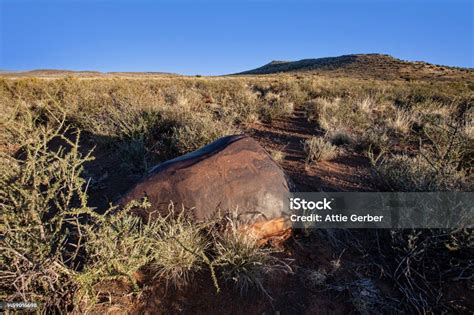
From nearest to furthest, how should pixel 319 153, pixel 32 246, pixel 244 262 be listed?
pixel 32 246, pixel 244 262, pixel 319 153

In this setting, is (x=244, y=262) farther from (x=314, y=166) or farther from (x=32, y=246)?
(x=314, y=166)

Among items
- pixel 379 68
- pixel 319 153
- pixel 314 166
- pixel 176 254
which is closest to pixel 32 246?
pixel 176 254

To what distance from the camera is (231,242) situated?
2416 mm

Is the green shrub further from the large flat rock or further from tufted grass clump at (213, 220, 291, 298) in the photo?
tufted grass clump at (213, 220, 291, 298)

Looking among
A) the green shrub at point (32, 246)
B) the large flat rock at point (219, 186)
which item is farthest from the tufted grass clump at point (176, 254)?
the green shrub at point (32, 246)

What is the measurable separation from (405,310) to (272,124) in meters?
5.21

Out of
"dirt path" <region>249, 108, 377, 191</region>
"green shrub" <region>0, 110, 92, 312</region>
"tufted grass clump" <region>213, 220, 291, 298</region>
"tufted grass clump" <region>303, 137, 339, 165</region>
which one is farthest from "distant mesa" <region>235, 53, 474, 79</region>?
"green shrub" <region>0, 110, 92, 312</region>

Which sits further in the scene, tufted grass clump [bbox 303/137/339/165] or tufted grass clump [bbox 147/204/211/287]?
tufted grass clump [bbox 303/137/339/165]

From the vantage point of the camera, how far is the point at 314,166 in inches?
168

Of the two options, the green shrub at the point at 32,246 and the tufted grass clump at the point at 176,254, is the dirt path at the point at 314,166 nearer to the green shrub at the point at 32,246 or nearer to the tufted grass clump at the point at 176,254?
the tufted grass clump at the point at 176,254

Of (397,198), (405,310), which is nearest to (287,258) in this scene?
(405,310)

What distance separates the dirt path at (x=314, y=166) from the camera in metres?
3.67

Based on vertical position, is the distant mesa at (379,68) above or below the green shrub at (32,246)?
above

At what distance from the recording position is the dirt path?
12.0 ft
